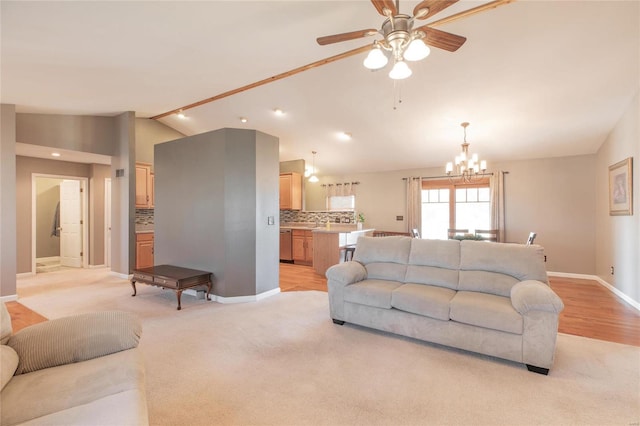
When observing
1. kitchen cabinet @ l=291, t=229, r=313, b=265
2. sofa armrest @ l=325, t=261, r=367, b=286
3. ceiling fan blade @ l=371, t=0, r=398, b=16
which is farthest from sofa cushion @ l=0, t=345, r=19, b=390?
kitchen cabinet @ l=291, t=229, r=313, b=265

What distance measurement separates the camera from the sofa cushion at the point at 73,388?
3.75 ft

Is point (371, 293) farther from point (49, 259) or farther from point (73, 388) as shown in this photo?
point (49, 259)

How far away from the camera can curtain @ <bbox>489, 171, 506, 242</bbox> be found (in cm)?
612

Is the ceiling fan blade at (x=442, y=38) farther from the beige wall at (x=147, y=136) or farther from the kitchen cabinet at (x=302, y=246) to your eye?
the beige wall at (x=147, y=136)

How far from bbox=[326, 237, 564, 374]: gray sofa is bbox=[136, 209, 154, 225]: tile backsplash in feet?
16.7

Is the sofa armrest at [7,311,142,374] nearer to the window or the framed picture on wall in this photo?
the framed picture on wall

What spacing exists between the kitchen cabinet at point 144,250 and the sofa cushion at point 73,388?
191 inches

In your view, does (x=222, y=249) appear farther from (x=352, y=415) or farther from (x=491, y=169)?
(x=491, y=169)

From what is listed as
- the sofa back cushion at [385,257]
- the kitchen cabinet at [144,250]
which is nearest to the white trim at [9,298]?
the kitchen cabinet at [144,250]

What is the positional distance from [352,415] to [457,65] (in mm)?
3870

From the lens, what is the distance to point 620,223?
4.38 m

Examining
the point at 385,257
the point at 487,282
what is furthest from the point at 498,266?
the point at 385,257

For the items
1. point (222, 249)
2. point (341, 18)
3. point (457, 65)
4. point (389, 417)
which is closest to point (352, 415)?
point (389, 417)

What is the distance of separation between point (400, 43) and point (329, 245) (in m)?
4.21
